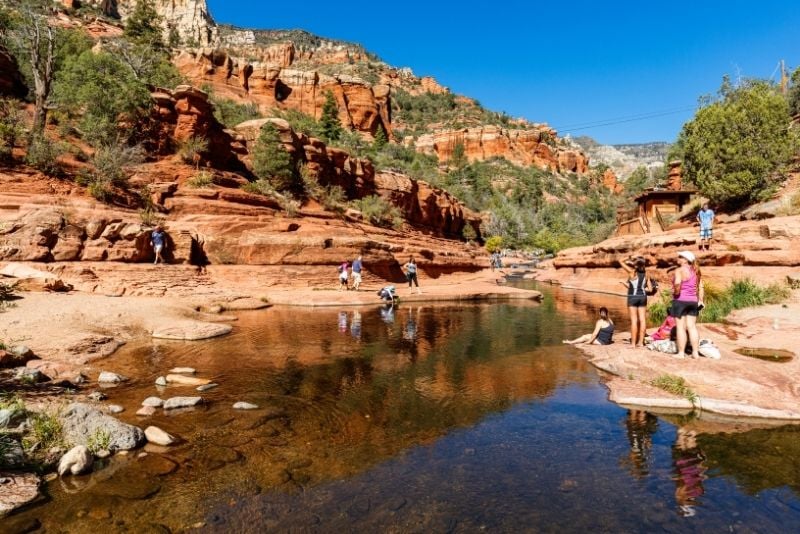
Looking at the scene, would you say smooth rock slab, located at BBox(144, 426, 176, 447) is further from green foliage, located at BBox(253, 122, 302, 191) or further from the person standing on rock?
green foliage, located at BBox(253, 122, 302, 191)

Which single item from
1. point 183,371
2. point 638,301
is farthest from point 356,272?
point 638,301

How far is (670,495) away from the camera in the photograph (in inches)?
169

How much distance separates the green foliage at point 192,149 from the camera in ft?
78.0

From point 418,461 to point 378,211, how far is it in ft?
92.2

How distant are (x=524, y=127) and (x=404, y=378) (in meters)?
128

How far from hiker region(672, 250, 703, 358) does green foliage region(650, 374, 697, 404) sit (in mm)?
904

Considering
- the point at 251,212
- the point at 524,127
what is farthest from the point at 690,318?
the point at 524,127

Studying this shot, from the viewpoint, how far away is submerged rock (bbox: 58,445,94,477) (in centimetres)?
429

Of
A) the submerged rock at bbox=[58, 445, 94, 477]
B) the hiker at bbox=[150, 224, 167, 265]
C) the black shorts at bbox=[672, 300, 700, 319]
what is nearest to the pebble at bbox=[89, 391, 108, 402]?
the submerged rock at bbox=[58, 445, 94, 477]

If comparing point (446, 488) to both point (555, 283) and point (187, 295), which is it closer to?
point (187, 295)

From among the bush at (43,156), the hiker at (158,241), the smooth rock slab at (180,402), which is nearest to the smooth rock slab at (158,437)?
the smooth rock slab at (180,402)

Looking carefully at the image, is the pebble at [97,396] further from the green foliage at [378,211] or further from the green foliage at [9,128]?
the green foliage at [378,211]

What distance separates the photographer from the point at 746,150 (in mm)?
26078

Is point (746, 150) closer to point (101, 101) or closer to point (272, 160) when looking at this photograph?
point (272, 160)
